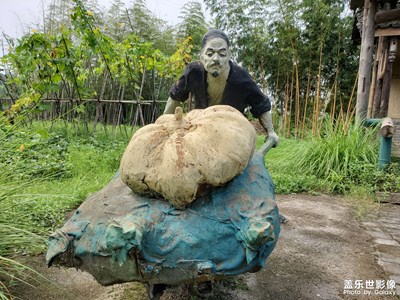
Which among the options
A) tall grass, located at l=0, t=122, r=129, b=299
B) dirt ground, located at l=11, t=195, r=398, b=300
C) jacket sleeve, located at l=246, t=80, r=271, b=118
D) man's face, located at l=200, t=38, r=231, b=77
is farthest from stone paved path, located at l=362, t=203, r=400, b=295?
tall grass, located at l=0, t=122, r=129, b=299

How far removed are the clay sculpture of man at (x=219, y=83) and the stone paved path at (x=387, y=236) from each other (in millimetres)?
1110

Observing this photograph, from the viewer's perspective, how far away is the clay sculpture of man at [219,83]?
2.15 m

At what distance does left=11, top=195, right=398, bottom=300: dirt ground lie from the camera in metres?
1.91

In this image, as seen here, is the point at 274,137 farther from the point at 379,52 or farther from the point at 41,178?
the point at 379,52

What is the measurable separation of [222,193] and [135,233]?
1.31 ft

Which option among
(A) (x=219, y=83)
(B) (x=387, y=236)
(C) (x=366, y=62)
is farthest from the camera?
(C) (x=366, y=62)

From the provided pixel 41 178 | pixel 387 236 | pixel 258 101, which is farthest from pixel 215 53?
pixel 387 236

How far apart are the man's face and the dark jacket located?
0.16 meters

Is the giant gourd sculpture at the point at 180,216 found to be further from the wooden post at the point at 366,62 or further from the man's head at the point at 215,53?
the wooden post at the point at 366,62

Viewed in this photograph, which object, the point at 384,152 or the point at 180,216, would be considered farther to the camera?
the point at 384,152

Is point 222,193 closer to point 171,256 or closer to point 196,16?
point 171,256

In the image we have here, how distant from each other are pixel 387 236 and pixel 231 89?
1.85 m

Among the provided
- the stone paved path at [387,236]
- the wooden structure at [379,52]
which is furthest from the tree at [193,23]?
the stone paved path at [387,236]

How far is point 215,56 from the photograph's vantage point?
2129 mm
